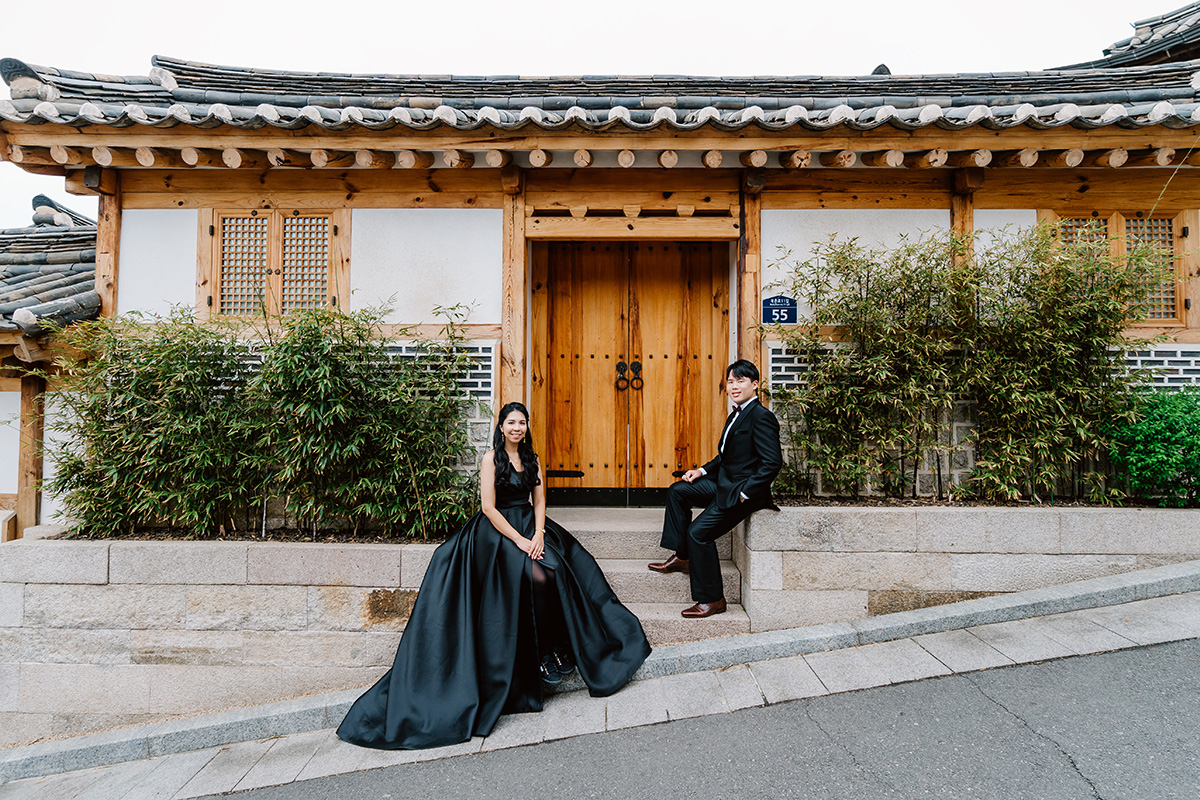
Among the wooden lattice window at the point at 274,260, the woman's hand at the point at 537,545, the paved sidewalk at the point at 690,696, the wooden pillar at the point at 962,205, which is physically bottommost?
the paved sidewalk at the point at 690,696

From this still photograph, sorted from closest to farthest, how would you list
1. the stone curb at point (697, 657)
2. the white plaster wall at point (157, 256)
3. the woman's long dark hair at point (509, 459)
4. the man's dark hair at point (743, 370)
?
the stone curb at point (697, 657) → the woman's long dark hair at point (509, 459) → the man's dark hair at point (743, 370) → the white plaster wall at point (157, 256)

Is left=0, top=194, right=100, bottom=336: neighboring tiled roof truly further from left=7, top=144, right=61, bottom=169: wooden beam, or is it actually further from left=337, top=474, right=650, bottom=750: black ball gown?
left=337, top=474, right=650, bottom=750: black ball gown

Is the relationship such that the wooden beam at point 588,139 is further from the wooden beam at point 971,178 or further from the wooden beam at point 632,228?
the wooden beam at point 632,228

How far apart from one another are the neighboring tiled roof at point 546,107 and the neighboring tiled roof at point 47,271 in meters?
1.48

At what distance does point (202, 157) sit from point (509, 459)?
3727 millimetres

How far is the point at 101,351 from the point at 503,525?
3.69 meters

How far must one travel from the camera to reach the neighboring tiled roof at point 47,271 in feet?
15.7

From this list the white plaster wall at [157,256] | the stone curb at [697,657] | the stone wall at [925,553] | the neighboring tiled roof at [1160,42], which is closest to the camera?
the stone curb at [697,657]

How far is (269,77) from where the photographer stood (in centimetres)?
702

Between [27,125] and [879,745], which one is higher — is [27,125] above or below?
above

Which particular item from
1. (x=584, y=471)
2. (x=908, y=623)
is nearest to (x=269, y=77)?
(x=584, y=471)

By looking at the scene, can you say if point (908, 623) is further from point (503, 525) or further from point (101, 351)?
point (101, 351)

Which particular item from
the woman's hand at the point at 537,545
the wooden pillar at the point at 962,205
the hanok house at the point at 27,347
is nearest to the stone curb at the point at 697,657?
the woman's hand at the point at 537,545

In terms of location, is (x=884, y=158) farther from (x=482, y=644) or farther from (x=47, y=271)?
(x=47, y=271)
